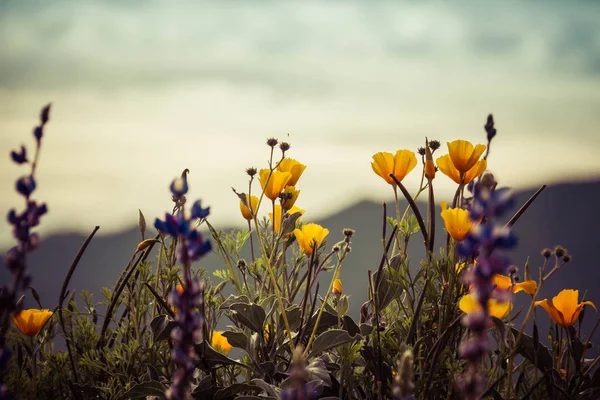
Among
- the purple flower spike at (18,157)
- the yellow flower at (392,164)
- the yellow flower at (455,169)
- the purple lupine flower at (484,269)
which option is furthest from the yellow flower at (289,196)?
the purple lupine flower at (484,269)

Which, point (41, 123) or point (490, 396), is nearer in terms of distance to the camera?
point (41, 123)

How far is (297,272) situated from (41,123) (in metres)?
0.70

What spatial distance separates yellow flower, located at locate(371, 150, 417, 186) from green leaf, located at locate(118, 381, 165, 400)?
0.50 m

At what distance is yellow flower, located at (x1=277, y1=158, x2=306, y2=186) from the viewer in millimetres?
1141

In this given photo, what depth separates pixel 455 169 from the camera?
1042mm

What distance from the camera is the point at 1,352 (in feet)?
1.60

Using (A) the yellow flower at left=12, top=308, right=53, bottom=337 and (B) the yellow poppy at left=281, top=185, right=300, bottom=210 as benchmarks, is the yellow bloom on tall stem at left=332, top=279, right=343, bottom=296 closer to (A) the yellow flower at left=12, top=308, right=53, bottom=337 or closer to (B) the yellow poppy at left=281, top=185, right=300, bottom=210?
(B) the yellow poppy at left=281, top=185, right=300, bottom=210

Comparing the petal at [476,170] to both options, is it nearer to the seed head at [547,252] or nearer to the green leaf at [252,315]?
the seed head at [547,252]


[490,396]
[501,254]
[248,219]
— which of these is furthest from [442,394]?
[501,254]

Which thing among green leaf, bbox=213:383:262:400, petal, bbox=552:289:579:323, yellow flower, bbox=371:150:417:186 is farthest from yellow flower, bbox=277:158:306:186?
petal, bbox=552:289:579:323

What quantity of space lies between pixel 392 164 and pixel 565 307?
1.17ft

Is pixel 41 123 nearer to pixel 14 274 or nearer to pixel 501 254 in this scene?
pixel 14 274

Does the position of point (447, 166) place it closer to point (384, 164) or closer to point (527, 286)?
point (384, 164)

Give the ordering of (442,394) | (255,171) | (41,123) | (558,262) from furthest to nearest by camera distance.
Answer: (255,171) → (442,394) → (558,262) → (41,123)
